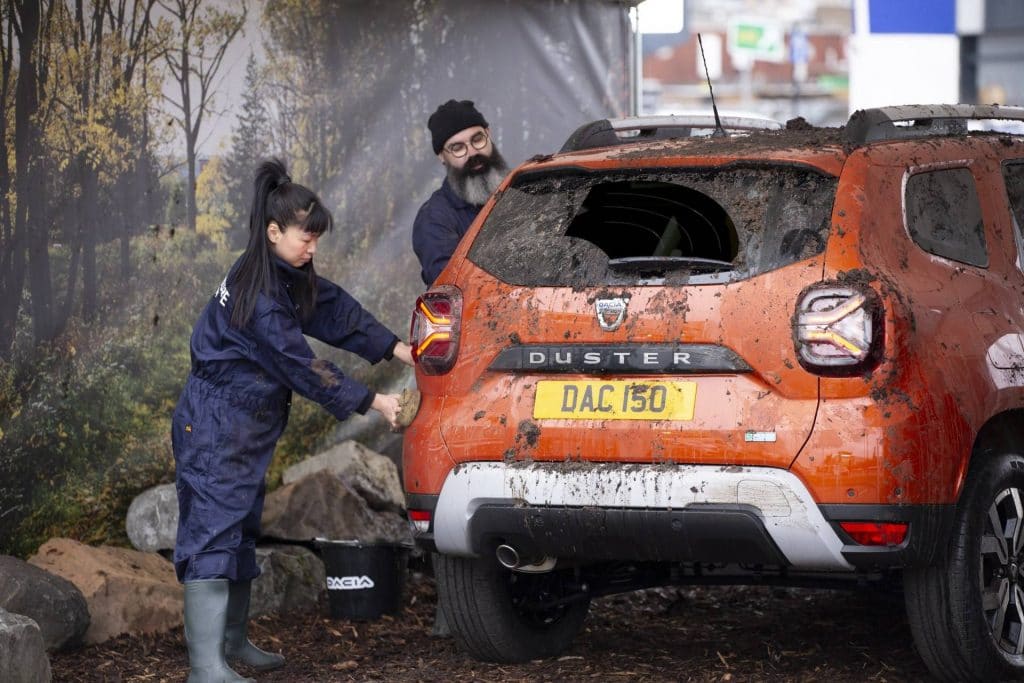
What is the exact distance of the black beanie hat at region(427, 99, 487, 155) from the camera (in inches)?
263

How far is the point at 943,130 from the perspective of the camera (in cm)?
561

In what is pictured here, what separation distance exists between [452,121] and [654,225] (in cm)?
181

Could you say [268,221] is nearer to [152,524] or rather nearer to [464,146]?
[464,146]

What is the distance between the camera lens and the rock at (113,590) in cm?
629

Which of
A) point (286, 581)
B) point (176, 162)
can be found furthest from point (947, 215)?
point (176, 162)

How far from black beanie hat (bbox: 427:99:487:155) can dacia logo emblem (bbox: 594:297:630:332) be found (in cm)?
212

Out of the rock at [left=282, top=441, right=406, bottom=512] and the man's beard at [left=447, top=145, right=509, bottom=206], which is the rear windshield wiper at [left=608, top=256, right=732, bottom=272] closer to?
the man's beard at [left=447, top=145, right=509, bottom=206]

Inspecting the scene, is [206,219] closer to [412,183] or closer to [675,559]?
[412,183]

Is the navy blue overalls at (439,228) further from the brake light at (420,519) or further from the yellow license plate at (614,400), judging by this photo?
the yellow license plate at (614,400)

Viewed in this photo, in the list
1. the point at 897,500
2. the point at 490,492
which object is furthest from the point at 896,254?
the point at 490,492

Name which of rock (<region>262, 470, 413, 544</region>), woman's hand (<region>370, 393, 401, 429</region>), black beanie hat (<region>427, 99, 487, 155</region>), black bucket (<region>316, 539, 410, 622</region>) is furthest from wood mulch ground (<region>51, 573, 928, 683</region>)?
black beanie hat (<region>427, 99, 487, 155</region>)

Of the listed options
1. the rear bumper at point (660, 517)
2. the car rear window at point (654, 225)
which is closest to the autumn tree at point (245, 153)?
the car rear window at point (654, 225)

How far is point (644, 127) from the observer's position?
6969 mm

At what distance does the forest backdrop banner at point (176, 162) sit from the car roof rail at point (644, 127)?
1222 mm
